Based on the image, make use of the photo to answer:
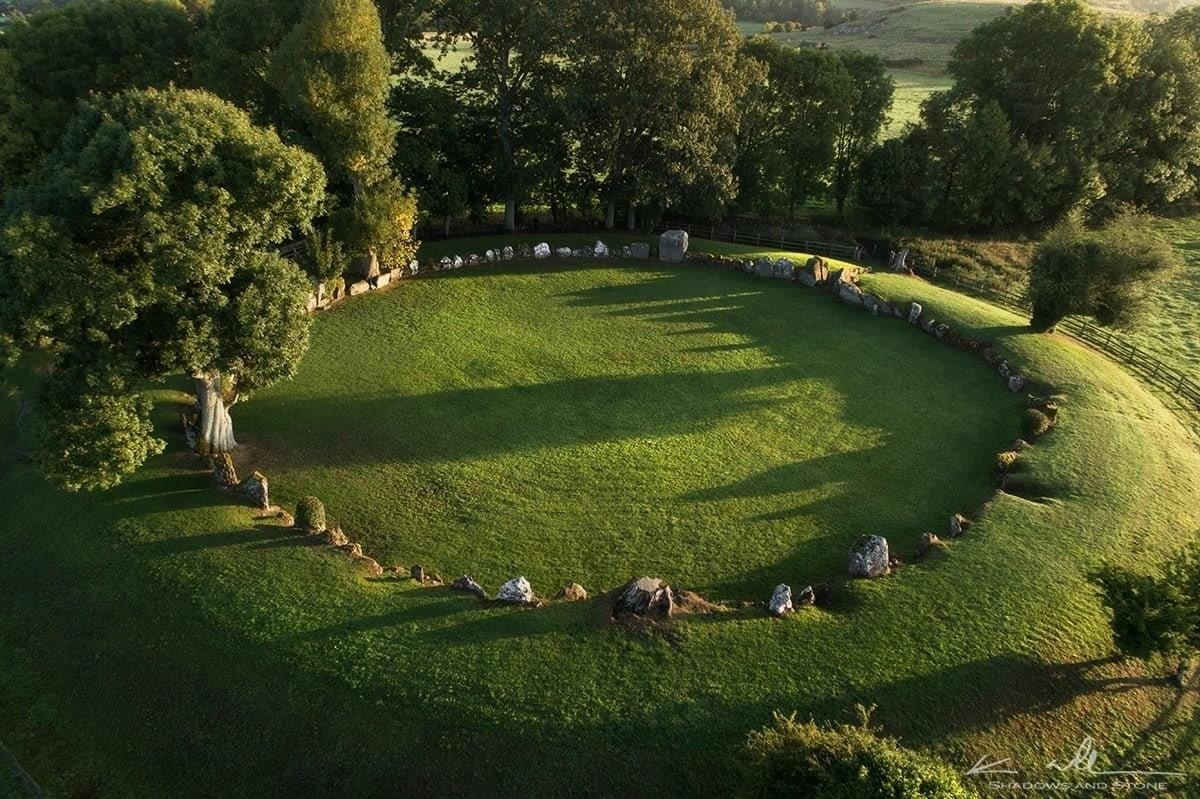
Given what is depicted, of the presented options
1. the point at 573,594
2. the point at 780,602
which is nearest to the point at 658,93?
the point at 573,594

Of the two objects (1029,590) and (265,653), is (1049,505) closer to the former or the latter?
(1029,590)

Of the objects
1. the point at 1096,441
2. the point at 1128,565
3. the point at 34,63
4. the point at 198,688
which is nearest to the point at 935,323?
the point at 1096,441

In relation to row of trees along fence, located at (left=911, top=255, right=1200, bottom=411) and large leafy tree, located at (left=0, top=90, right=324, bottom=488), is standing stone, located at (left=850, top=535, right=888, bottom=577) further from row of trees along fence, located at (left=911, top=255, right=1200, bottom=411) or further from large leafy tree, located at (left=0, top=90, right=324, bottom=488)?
row of trees along fence, located at (left=911, top=255, right=1200, bottom=411)

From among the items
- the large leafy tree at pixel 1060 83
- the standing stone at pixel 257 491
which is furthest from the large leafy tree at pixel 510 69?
the large leafy tree at pixel 1060 83

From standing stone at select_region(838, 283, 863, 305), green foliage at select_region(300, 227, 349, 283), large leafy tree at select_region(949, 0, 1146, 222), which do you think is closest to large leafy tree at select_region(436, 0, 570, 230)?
green foliage at select_region(300, 227, 349, 283)

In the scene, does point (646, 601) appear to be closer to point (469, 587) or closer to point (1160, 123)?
point (469, 587)
